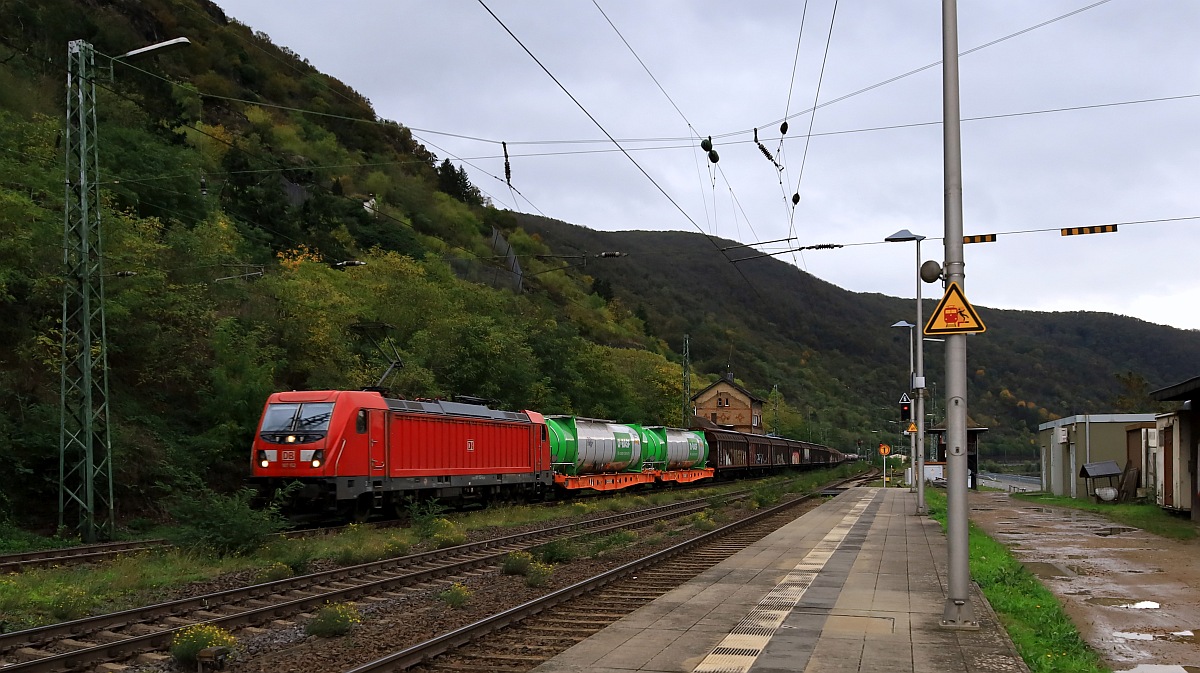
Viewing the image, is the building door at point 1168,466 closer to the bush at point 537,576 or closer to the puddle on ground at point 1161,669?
the bush at point 537,576

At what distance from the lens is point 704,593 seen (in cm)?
1336

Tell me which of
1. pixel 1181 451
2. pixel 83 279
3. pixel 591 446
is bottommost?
pixel 591 446

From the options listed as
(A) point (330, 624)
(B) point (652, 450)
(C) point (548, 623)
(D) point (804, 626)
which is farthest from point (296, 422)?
(B) point (652, 450)

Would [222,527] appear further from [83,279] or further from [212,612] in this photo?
[83,279]

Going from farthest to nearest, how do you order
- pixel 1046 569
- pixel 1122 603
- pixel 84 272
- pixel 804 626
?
1. pixel 84 272
2. pixel 1046 569
3. pixel 1122 603
4. pixel 804 626

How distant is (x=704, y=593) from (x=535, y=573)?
2794 mm

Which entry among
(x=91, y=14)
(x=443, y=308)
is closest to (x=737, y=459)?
(x=443, y=308)

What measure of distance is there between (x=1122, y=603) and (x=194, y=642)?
11.8 meters

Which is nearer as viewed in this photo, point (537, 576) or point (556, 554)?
point (537, 576)

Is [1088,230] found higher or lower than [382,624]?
higher

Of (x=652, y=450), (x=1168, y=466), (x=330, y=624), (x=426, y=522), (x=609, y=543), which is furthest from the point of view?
(x=652, y=450)

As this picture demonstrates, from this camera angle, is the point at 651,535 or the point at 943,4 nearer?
the point at 943,4

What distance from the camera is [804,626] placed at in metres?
10.7

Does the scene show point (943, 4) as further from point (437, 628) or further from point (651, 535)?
point (651, 535)
